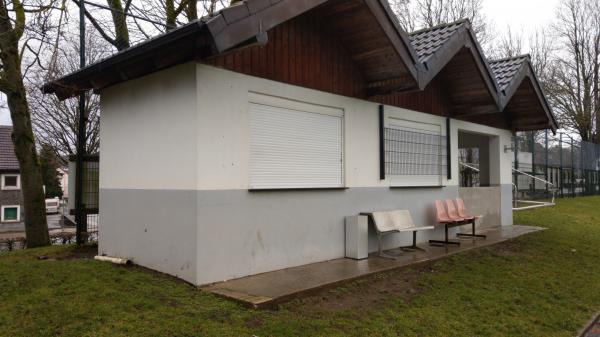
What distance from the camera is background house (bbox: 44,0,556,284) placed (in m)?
5.57

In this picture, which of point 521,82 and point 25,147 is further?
point 521,82

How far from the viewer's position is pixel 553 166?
2264 cm

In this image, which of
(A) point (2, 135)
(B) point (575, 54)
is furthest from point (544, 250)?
Answer: (A) point (2, 135)

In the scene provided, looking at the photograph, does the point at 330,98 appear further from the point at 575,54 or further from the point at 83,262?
the point at 575,54

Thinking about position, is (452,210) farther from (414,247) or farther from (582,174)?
(582,174)

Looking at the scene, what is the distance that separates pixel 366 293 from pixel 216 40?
11.6ft

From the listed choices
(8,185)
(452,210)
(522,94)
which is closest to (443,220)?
(452,210)

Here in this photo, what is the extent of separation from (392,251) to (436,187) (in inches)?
88.8

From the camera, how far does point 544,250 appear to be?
909 cm

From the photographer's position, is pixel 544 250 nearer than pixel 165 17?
Yes

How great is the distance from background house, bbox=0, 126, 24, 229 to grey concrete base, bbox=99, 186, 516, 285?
2754 centimetres

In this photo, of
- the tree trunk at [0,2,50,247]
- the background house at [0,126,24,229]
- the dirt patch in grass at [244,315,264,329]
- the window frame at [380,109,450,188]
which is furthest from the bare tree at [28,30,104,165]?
the dirt patch in grass at [244,315,264,329]

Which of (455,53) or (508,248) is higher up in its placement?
(455,53)

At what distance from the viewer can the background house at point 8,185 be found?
30078 millimetres
